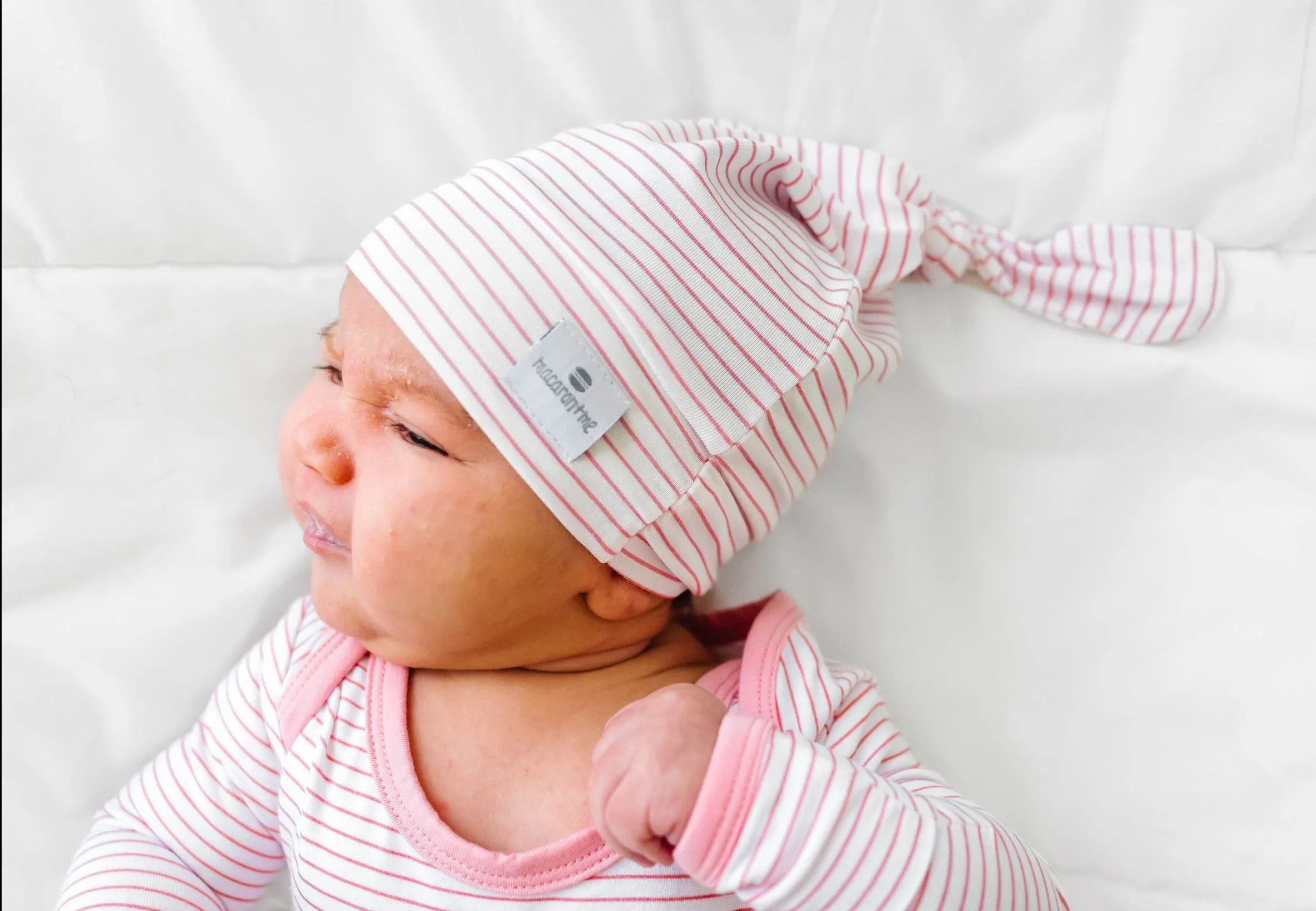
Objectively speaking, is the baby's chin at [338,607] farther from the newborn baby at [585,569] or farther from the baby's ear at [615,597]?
the baby's ear at [615,597]

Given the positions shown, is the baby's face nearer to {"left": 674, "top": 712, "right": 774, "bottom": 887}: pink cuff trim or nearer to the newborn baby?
the newborn baby

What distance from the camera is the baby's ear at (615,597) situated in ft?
3.03

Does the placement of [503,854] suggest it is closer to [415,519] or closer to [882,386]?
[415,519]

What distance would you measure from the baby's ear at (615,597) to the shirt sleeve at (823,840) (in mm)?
169

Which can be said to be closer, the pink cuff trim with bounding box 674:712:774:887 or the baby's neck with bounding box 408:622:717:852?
the pink cuff trim with bounding box 674:712:774:887

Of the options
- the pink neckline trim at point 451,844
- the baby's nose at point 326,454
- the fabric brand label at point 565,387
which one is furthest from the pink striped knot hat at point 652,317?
the pink neckline trim at point 451,844

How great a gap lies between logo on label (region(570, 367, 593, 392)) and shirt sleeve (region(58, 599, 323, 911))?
0.42m

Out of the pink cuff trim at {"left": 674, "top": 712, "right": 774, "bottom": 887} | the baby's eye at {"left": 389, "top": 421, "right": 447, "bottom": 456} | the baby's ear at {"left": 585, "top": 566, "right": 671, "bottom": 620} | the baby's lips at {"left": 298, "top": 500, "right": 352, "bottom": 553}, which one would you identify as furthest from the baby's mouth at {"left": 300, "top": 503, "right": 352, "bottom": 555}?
the pink cuff trim at {"left": 674, "top": 712, "right": 774, "bottom": 887}

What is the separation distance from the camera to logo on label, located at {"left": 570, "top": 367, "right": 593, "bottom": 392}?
2.71 feet

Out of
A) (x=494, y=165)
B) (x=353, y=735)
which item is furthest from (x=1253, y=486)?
(x=353, y=735)

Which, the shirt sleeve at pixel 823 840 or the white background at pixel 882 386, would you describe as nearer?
the shirt sleeve at pixel 823 840

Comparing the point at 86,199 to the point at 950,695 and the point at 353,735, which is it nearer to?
the point at 353,735

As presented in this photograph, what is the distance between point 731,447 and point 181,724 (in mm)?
688

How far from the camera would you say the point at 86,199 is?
111 cm
